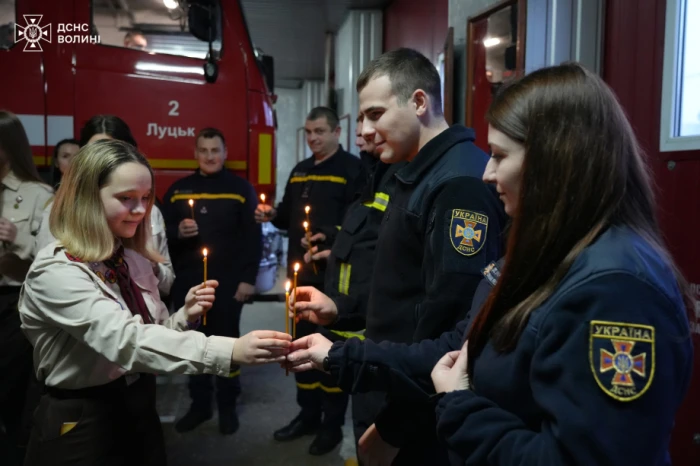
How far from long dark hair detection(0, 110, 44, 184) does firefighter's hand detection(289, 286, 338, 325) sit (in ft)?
6.29

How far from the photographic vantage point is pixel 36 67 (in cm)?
452

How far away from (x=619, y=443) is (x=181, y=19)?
15.3 ft

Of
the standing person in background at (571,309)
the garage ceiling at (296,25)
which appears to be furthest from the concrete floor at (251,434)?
the garage ceiling at (296,25)

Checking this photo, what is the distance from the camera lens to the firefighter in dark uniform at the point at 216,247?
432 cm

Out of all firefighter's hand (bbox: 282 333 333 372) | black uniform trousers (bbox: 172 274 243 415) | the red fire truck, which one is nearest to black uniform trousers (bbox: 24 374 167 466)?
firefighter's hand (bbox: 282 333 333 372)

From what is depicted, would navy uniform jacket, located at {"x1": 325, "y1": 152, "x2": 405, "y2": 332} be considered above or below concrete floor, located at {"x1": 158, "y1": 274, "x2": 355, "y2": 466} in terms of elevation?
above

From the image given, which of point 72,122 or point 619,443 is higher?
point 72,122

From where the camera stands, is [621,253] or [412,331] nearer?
[621,253]

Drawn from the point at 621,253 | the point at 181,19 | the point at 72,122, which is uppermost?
the point at 181,19

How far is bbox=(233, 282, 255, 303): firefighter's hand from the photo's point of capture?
4410 millimetres

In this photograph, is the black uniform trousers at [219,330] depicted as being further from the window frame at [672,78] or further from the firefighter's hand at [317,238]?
the window frame at [672,78]

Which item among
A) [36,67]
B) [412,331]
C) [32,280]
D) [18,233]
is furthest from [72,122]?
[412,331]

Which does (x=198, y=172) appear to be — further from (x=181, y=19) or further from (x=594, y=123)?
(x=594, y=123)

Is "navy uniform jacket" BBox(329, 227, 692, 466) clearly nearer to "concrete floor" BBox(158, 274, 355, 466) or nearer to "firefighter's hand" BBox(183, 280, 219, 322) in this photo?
"firefighter's hand" BBox(183, 280, 219, 322)
